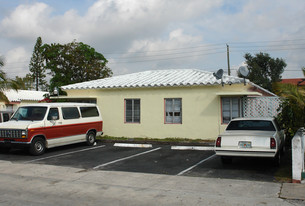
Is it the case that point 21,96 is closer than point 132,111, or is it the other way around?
point 132,111

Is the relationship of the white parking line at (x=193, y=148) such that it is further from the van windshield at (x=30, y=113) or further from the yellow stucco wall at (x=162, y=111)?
the van windshield at (x=30, y=113)

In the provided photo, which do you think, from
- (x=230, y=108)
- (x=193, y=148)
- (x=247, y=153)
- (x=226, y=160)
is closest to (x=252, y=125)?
(x=226, y=160)

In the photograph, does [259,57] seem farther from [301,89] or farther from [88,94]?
[301,89]

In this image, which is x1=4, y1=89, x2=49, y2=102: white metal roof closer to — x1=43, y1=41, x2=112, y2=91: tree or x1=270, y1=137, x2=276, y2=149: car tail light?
x1=43, y1=41, x2=112, y2=91: tree

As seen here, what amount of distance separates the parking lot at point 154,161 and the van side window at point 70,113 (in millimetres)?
1407

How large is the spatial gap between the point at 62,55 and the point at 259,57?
25470 mm

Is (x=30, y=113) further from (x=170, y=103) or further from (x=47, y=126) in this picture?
(x=170, y=103)

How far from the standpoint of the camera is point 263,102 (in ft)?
45.8

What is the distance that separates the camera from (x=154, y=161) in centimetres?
1025

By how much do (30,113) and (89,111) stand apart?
2.87 metres

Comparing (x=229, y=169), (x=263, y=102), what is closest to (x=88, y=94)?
(x=263, y=102)

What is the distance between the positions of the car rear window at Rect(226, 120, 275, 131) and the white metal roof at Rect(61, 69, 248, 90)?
4341 millimetres

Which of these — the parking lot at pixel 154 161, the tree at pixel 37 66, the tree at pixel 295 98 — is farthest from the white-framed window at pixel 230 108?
the tree at pixel 37 66

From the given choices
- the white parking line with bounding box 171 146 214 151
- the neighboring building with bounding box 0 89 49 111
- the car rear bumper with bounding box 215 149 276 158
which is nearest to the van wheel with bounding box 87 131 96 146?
the white parking line with bounding box 171 146 214 151
